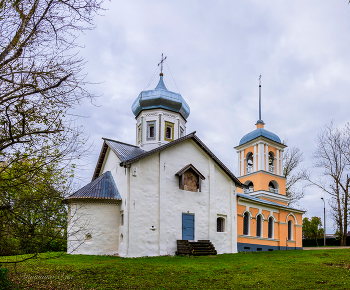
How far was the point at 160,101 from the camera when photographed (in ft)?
80.2

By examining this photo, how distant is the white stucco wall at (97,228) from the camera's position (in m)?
17.5

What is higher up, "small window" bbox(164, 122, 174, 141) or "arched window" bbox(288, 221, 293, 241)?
Result: "small window" bbox(164, 122, 174, 141)

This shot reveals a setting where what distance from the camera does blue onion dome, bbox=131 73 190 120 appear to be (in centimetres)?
2452

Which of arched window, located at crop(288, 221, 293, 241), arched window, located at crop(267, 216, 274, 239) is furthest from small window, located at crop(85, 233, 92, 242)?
arched window, located at crop(288, 221, 293, 241)

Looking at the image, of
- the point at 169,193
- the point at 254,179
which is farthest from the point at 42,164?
the point at 254,179

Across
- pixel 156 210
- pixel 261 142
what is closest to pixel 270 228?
pixel 261 142

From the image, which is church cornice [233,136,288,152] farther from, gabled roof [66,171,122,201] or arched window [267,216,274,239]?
gabled roof [66,171,122,201]

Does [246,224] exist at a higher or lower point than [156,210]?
lower

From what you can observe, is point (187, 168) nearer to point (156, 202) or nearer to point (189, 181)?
point (189, 181)

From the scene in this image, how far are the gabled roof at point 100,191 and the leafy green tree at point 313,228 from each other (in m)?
44.0

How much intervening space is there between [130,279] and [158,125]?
48.0 ft

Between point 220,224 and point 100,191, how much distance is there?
8.10 meters

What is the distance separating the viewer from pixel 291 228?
2811 cm

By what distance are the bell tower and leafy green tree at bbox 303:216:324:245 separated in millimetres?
26825
